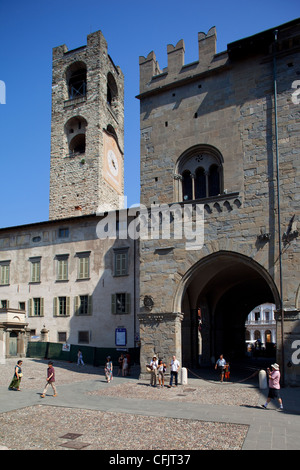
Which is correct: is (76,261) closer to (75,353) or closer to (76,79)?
(75,353)

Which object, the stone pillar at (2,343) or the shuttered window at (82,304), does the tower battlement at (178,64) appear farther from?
the stone pillar at (2,343)

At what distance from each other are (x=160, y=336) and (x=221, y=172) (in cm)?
792

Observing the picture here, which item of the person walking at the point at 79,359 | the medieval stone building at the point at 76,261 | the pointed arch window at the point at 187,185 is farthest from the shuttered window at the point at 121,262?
the pointed arch window at the point at 187,185

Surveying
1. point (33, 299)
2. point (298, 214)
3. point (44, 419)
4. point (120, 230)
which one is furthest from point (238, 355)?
point (44, 419)

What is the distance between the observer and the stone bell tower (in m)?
39.7

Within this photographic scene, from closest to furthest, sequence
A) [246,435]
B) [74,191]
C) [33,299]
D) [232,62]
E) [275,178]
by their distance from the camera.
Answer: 1. [246,435]
2. [275,178]
3. [232,62]
4. [33,299]
5. [74,191]

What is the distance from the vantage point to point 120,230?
29031 millimetres

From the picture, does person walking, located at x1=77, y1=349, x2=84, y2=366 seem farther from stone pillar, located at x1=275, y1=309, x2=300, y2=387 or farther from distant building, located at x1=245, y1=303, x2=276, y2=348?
distant building, located at x1=245, y1=303, x2=276, y2=348

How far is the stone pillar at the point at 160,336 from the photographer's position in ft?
59.1

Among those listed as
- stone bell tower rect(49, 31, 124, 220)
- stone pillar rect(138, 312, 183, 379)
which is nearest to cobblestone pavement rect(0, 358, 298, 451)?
stone pillar rect(138, 312, 183, 379)

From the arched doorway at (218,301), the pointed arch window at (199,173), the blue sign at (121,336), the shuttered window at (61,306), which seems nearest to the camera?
the arched doorway at (218,301)

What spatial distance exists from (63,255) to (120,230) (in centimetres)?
502

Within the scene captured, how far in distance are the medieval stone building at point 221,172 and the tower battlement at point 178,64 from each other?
54mm

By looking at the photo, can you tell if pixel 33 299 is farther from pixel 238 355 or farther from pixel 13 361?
pixel 238 355
